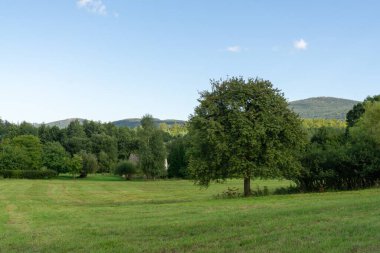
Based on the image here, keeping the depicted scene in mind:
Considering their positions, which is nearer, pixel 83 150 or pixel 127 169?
pixel 127 169

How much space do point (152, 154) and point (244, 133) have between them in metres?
65.3

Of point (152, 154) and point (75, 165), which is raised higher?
point (152, 154)

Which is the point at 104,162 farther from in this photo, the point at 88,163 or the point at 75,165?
the point at 75,165

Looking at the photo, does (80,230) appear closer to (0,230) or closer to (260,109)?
(0,230)

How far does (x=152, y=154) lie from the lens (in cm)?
9350

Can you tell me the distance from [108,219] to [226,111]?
14602 millimetres

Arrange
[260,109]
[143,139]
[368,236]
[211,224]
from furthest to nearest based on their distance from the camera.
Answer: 1. [143,139]
2. [260,109]
3. [211,224]
4. [368,236]

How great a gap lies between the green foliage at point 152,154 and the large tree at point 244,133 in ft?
203

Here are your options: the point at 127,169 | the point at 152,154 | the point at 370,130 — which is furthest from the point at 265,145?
the point at 127,169

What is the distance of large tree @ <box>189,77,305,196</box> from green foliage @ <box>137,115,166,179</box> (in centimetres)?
6174

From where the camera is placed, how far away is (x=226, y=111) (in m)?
31.8

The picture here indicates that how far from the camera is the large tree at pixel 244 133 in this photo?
3045 centimetres

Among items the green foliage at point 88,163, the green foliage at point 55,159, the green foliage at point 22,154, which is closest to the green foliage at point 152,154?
the green foliage at point 88,163

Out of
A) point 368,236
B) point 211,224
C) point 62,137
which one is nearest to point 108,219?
point 211,224
